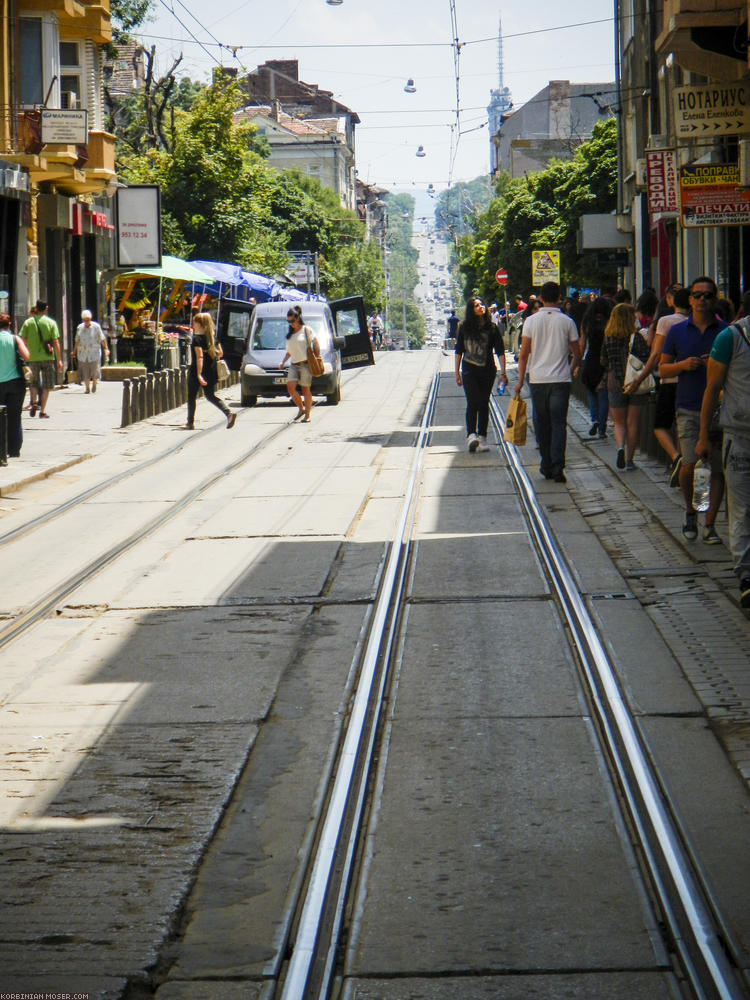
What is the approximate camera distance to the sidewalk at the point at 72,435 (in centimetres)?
1658

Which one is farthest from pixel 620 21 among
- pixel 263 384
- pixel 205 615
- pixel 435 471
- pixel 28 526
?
pixel 205 615

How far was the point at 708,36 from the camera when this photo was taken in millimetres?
16359

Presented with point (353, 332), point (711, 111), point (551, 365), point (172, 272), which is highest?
point (172, 272)

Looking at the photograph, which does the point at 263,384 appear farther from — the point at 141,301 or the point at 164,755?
the point at 164,755

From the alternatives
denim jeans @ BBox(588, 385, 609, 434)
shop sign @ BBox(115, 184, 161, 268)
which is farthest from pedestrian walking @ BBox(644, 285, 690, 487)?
shop sign @ BBox(115, 184, 161, 268)

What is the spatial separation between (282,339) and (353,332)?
3.05m

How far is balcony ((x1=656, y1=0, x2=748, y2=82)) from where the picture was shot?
1585 cm

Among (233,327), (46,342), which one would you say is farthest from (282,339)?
(46,342)

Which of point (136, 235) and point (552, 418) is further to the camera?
point (136, 235)

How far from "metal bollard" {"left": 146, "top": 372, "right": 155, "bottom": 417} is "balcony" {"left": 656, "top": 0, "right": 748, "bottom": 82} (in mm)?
10682

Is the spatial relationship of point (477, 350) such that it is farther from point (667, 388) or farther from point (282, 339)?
point (282, 339)

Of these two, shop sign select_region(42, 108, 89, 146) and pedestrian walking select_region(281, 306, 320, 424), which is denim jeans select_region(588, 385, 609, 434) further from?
shop sign select_region(42, 108, 89, 146)

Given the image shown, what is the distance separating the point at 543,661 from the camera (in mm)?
6965

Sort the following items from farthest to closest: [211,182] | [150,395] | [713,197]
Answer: [211,182] → [150,395] → [713,197]
